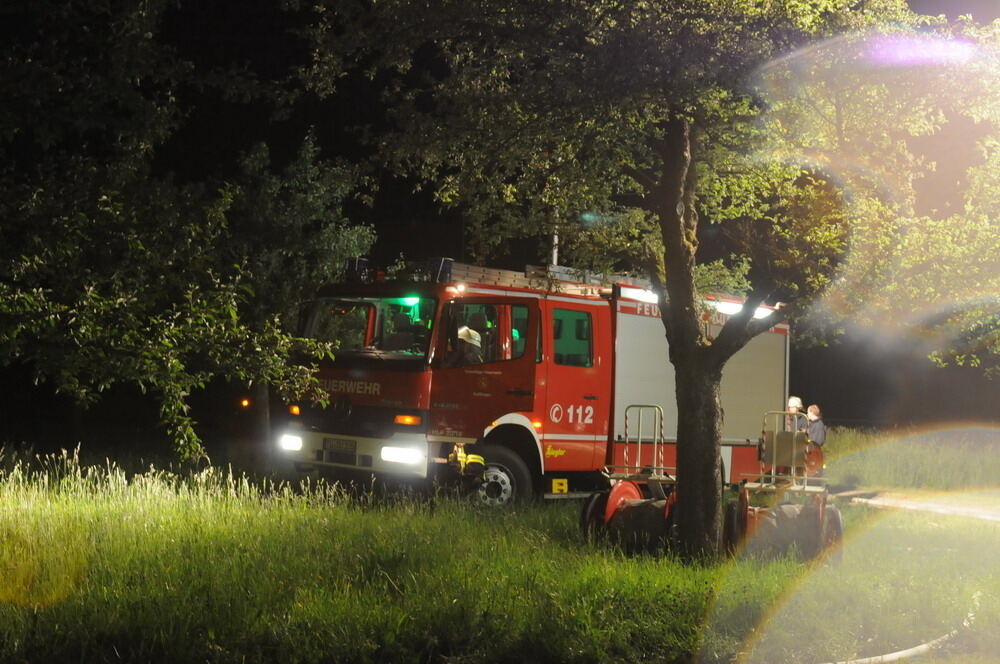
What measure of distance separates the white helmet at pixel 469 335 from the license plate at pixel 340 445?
166 centimetres

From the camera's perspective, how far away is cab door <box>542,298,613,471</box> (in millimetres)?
14031

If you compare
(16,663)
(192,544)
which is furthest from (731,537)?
(16,663)

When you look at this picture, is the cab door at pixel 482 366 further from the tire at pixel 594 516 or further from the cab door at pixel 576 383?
the tire at pixel 594 516

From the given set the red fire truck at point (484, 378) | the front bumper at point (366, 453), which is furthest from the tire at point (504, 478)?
the front bumper at point (366, 453)

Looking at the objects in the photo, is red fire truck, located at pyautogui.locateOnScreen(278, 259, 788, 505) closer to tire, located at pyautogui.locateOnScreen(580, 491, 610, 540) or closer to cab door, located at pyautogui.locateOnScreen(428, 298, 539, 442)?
cab door, located at pyautogui.locateOnScreen(428, 298, 539, 442)

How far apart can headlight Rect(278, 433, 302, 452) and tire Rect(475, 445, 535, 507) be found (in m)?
2.11

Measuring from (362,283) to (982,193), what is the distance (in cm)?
739

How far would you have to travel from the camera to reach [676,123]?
10445mm

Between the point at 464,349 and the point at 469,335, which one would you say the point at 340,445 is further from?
the point at 469,335

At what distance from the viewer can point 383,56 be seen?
31.8ft

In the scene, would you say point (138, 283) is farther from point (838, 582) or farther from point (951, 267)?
point (951, 267)

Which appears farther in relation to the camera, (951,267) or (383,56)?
(951,267)

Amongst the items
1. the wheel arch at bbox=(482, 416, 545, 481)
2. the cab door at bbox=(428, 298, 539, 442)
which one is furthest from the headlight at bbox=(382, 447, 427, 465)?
the wheel arch at bbox=(482, 416, 545, 481)

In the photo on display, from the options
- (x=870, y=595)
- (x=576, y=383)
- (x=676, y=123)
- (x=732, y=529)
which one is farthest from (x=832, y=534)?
(x=576, y=383)
